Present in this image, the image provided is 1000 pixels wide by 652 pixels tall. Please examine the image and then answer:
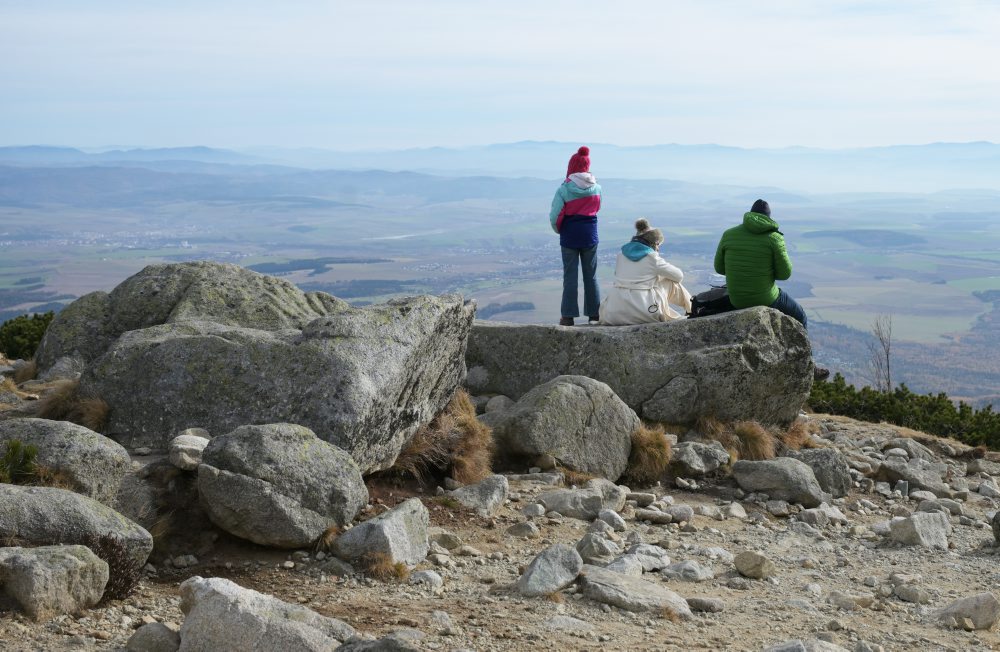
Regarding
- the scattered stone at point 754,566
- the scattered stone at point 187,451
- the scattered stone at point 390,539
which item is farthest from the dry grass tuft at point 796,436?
the scattered stone at point 187,451

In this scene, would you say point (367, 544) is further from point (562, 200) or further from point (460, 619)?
point (562, 200)

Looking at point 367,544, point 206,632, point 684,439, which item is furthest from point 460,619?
point 684,439

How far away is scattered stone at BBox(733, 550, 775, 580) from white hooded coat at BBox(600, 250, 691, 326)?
286 inches

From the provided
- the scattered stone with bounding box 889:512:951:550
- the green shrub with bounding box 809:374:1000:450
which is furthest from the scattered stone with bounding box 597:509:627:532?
the green shrub with bounding box 809:374:1000:450

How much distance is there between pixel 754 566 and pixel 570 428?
12.0 feet

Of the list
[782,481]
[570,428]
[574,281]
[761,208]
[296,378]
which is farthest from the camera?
[574,281]

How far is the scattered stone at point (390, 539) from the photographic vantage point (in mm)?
8492

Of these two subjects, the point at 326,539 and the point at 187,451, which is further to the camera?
the point at 187,451

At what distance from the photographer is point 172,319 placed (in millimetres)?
14734

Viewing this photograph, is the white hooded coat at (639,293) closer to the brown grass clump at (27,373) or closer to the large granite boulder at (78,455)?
the brown grass clump at (27,373)

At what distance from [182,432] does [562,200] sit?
379 inches

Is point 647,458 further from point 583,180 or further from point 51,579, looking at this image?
point 51,579

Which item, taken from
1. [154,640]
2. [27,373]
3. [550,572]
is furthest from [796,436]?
[27,373]

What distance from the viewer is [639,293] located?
1644cm
